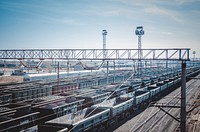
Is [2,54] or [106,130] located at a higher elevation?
[2,54]

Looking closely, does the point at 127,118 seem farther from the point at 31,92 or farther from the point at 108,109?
the point at 31,92

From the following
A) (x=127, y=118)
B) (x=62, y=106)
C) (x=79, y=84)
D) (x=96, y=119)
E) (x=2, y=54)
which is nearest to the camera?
(x=96, y=119)

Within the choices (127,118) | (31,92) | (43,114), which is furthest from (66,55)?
(43,114)

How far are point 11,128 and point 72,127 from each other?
3.19 metres

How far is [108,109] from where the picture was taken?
53.1 ft

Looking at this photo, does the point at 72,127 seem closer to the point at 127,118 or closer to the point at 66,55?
the point at 127,118

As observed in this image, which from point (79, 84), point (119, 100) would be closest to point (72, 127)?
Result: point (119, 100)

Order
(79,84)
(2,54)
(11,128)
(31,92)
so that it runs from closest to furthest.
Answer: (11,128) → (31,92) → (79,84) → (2,54)

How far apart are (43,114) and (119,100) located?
10472 millimetres

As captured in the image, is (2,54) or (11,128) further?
(2,54)

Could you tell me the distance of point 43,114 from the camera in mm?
14891

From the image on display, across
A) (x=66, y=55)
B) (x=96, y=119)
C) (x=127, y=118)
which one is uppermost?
(x=66, y=55)

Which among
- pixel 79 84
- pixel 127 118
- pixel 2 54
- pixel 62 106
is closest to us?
pixel 62 106

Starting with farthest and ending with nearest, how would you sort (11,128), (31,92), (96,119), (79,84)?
1. (79,84)
2. (31,92)
3. (96,119)
4. (11,128)
